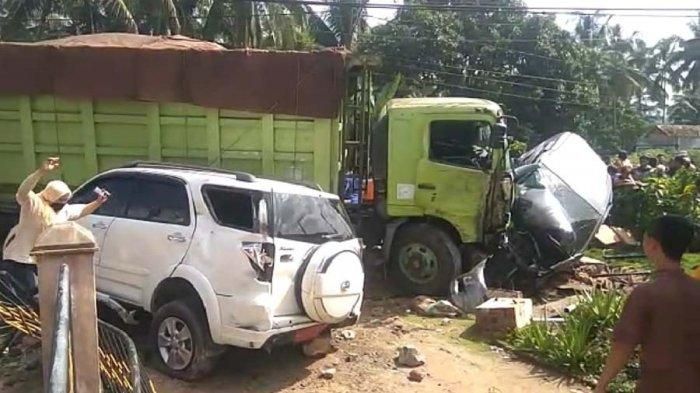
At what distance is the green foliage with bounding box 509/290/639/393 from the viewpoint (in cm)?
659

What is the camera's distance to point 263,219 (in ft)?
18.5

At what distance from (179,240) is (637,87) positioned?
1630 inches

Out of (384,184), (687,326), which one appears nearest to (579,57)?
(384,184)

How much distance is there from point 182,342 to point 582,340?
363 cm

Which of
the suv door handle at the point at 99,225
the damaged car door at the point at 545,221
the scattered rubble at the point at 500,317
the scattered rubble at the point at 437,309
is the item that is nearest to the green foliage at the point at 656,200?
the damaged car door at the point at 545,221

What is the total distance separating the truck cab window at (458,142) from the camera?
29.3 feet

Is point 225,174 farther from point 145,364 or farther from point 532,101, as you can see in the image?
point 532,101

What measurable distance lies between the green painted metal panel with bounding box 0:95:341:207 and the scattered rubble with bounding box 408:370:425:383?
2655 mm

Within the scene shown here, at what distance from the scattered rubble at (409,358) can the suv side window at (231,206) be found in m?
1.96

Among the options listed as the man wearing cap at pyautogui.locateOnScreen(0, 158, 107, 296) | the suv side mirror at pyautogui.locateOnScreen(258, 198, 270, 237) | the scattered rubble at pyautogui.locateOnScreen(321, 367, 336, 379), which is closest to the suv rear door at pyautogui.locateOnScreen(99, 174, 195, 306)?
the man wearing cap at pyautogui.locateOnScreen(0, 158, 107, 296)

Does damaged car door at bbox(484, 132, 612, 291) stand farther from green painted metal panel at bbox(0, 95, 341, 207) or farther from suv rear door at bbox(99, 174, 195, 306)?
suv rear door at bbox(99, 174, 195, 306)

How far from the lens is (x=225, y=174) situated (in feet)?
20.5

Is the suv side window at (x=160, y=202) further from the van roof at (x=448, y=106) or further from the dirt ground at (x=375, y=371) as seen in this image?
the van roof at (x=448, y=106)

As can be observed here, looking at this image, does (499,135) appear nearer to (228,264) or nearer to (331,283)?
(331,283)
